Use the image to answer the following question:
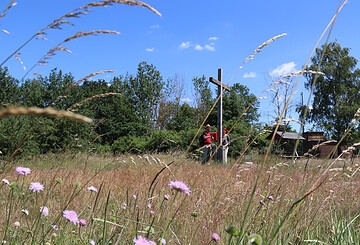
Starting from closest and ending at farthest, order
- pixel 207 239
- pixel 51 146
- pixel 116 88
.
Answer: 1. pixel 207 239
2. pixel 51 146
3. pixel 116 88

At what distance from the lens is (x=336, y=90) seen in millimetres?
30797

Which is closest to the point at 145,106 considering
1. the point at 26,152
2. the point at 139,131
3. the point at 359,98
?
the point at 139,131

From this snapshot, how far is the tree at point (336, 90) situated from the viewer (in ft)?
98.0

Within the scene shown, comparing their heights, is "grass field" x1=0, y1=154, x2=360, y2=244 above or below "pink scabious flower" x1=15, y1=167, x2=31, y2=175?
below

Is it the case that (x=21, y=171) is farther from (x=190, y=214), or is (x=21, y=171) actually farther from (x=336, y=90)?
(x=336, y=90)

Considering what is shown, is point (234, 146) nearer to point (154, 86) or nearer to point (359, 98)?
point (154, 86)

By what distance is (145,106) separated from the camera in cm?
2516

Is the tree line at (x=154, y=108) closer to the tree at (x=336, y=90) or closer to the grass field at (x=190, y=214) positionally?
the tree at (x=336, y=90)

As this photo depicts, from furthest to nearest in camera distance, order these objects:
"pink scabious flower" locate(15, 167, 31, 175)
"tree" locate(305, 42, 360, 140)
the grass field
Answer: "tree" locate(305, 42, 360, 140), "pink scabious flower" locate(15, 167, 31, 175), the grass field

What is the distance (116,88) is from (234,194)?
83.5 feet

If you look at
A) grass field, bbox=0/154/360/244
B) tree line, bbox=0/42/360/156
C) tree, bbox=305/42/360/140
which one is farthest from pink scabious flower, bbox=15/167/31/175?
tree, bbox=305/42/360/140

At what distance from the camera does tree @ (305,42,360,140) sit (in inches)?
1176

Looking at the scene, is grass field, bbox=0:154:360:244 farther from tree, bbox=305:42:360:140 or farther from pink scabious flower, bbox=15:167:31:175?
tree, bbox=305:42:360:140

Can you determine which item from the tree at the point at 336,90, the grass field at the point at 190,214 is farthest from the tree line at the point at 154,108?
the grass field at the point at 190,214
